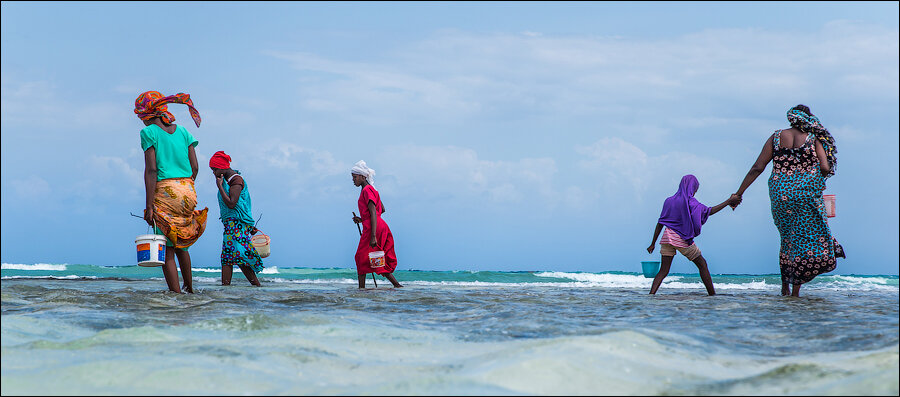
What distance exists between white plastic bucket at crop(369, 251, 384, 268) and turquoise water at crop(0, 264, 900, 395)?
330 centimetres

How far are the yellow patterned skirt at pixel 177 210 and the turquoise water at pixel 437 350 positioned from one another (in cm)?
72

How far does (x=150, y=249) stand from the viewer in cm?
673

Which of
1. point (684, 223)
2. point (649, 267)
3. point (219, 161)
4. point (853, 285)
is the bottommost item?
point (853, 285)

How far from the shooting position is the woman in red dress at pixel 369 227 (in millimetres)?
9898

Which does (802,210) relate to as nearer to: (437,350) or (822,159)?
(822,159)

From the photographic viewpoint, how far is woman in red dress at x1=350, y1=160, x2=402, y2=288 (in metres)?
9.90

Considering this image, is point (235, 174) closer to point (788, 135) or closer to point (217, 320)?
point (217, 320)

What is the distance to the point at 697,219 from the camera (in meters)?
8.83

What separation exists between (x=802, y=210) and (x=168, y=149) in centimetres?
615

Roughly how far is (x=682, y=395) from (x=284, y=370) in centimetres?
157

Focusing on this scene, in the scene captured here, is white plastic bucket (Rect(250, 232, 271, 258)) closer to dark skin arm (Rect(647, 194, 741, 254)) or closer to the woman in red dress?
the woman in red dress

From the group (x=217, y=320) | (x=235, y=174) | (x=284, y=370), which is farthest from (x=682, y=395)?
(x=235, y=174)

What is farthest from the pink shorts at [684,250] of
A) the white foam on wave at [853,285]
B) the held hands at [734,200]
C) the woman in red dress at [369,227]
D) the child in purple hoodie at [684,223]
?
the white foam on wave at [853,285]

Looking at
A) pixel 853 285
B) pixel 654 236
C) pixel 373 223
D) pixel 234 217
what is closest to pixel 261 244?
pixel 234 217
